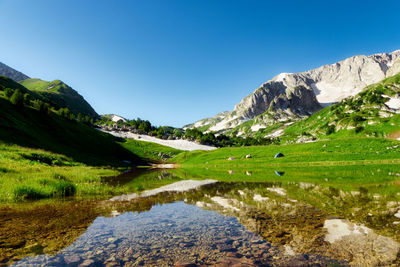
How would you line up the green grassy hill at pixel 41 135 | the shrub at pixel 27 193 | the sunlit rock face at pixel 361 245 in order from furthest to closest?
the green grassy hill at pixel 41 135
the shrub at pixel 27 193
the sunlit rock face at pixel 361 245

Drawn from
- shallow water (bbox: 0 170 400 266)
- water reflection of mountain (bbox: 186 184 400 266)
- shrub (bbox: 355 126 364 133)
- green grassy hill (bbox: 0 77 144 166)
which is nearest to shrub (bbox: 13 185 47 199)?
shallow water (bbox: 0 170 400 266)

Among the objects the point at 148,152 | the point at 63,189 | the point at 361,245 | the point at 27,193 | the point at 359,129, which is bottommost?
the point at 148,152

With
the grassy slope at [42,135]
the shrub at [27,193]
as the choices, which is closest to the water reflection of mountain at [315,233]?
the shrub at [27,193]

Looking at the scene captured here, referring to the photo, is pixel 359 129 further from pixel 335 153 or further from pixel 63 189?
pixel 63 189

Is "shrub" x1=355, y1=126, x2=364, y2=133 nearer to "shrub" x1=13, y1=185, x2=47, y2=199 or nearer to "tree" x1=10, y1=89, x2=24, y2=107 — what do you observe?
"shrub" x1=13, y1=185, x2=47, y2=199

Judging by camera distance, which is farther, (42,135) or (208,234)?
(42,135)

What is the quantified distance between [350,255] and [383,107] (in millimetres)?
260505

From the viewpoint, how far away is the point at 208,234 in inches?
347

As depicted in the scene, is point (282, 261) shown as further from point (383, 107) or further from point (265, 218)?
point (383, 107)

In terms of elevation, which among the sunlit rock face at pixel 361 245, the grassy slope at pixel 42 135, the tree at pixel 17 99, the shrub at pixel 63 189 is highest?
the tree at pixel 17 99

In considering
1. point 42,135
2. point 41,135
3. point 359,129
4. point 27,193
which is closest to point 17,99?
point 42,135

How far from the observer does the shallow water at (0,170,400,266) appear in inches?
254

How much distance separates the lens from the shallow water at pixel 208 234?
645cm

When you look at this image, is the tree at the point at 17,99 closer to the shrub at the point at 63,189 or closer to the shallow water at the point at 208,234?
the shrub at the point at 63,189
